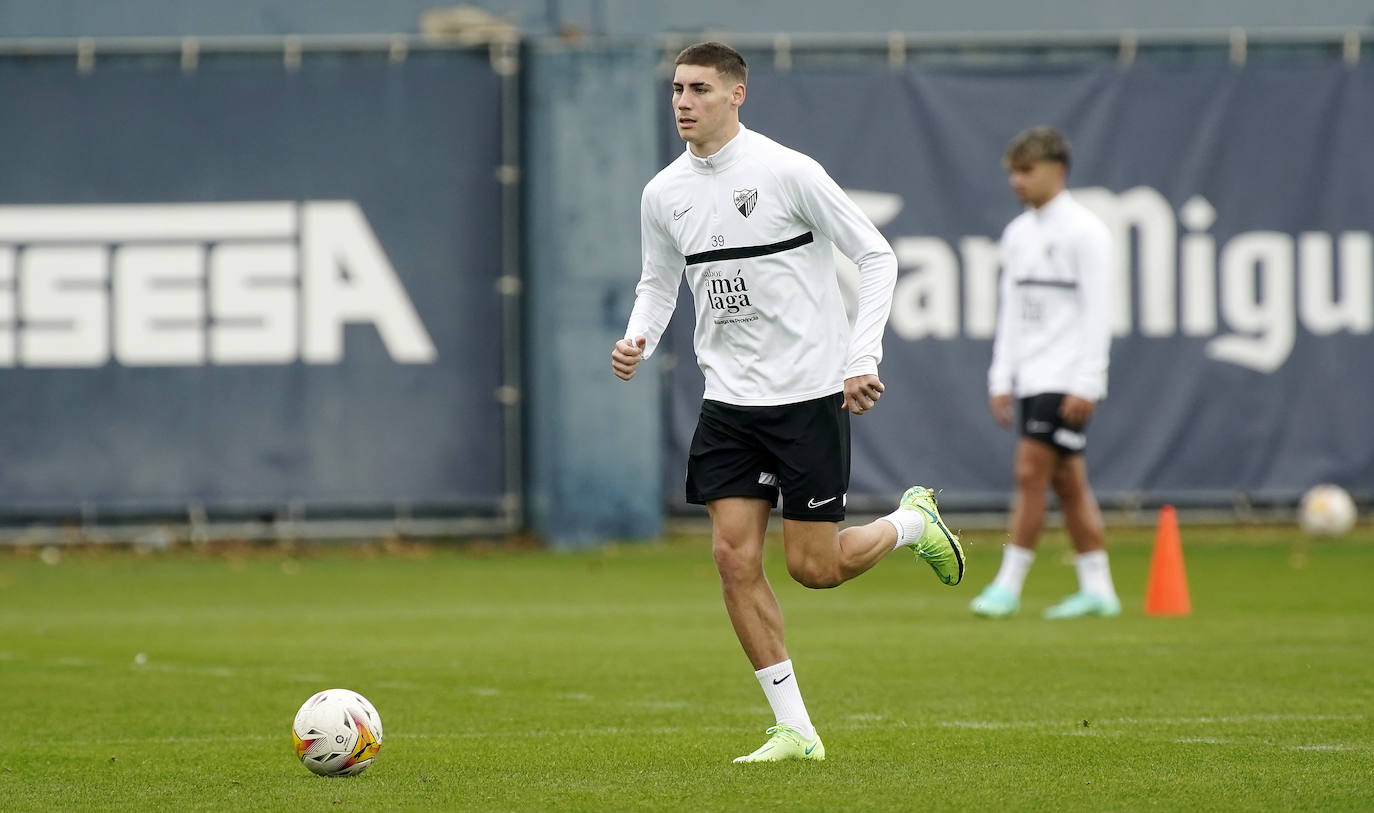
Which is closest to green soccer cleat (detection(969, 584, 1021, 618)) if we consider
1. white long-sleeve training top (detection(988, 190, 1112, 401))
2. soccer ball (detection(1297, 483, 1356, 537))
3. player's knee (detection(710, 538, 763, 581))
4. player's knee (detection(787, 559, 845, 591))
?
white long-sleeve training top (detection(988, 190, 1112, 401))

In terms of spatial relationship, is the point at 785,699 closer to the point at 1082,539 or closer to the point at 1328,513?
the point at 1082,539

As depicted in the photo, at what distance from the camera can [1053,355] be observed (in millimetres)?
10781

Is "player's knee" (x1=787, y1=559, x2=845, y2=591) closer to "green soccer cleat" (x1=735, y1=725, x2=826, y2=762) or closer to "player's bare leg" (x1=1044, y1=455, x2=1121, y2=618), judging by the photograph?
"green soccer cleat" (x1=735, y1=725, x2=826, y2=762)

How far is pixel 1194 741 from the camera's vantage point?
6355 mm

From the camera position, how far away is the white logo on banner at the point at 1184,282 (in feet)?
54.4

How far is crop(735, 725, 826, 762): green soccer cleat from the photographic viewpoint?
603 cm

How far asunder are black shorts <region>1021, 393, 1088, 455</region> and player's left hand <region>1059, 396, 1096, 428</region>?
0.04 metres

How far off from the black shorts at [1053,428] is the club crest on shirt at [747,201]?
4.91 metres

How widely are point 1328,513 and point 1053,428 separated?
6.15 m

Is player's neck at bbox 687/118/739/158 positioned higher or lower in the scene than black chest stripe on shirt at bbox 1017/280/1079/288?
higher

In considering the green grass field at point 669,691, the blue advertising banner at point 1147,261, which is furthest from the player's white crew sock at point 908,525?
the blue advertising banner at point 1147,261

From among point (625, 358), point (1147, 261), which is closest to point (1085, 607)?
point (625, 358)

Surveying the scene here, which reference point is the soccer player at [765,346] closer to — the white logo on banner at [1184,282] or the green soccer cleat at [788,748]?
the green soccer cleat at [788,748]

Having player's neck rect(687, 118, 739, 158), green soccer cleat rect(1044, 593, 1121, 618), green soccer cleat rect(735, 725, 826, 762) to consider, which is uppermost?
player's neck rect(687, 118, 739, 158)
